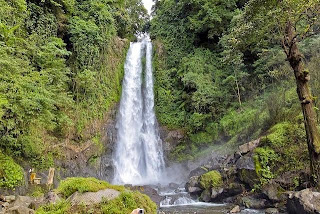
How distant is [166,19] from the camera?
23797 millimetres

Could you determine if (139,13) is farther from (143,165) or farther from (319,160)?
(319,160)

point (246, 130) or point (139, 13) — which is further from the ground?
point (139, 13)

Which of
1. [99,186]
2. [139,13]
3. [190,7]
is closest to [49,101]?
[99,186]

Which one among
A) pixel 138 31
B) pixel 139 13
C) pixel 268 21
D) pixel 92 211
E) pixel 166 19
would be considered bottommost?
pixel 92 211

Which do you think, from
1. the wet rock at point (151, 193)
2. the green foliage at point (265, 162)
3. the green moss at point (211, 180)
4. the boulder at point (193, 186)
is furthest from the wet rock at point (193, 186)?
the green foliage at point (265, 162)

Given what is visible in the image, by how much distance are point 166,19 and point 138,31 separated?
6.13 metres

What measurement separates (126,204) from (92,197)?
69cm

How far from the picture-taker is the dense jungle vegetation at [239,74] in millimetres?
9165

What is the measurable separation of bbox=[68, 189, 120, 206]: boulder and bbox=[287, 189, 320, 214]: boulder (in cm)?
504

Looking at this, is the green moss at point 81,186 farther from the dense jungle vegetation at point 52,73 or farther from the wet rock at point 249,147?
the wet rock at point 249,147

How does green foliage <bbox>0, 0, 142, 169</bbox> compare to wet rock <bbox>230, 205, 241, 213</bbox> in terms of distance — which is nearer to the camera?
wet rock <bbox>230, 205, 241, 213</bbox>

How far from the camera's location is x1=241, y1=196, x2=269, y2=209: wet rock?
902 cm

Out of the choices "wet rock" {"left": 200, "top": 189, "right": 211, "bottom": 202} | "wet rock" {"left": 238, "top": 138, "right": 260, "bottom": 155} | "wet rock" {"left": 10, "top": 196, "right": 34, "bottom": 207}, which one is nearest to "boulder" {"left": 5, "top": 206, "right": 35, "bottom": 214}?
"wet rock" {"left": 10, "top": 196, "right": 34, "bottom": 207}

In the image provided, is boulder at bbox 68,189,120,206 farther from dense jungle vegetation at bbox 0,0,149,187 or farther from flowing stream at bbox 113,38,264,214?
flowing stream at bbox 113,38,264,214
